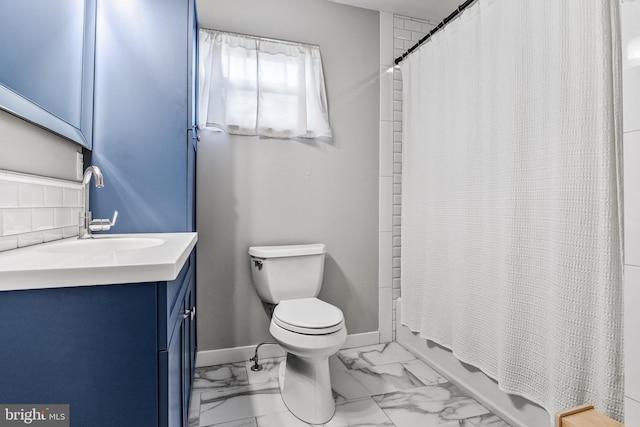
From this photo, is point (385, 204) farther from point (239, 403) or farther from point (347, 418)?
point (239, 403)

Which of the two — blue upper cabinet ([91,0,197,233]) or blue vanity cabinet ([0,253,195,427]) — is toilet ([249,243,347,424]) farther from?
blue vanity cabinet ([0,253,195,427])

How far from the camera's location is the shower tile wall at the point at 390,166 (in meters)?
2.36

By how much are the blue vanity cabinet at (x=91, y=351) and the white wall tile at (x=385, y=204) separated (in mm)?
1812

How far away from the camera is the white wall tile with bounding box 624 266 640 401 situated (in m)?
0.85

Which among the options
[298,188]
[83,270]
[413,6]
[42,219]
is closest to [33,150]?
[42,219]

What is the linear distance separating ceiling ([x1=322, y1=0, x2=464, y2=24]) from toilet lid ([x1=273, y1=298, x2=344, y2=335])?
6.38 feet

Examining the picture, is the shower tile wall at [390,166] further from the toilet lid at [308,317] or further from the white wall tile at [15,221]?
the white wall tile at [15,221]

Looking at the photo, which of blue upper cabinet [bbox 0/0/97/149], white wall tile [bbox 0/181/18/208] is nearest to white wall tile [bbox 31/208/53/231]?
white wall tile [bbox 0/181/18/208]

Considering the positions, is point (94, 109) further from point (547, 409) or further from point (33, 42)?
point (547, 409)

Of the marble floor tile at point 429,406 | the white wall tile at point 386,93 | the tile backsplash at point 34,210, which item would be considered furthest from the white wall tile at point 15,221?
the white wall tile at point 386,93

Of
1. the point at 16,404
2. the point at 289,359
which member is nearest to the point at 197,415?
the point at 289,359

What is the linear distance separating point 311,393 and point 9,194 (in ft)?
4.43

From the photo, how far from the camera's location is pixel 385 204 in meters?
2.37

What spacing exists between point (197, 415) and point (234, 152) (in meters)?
1.39
